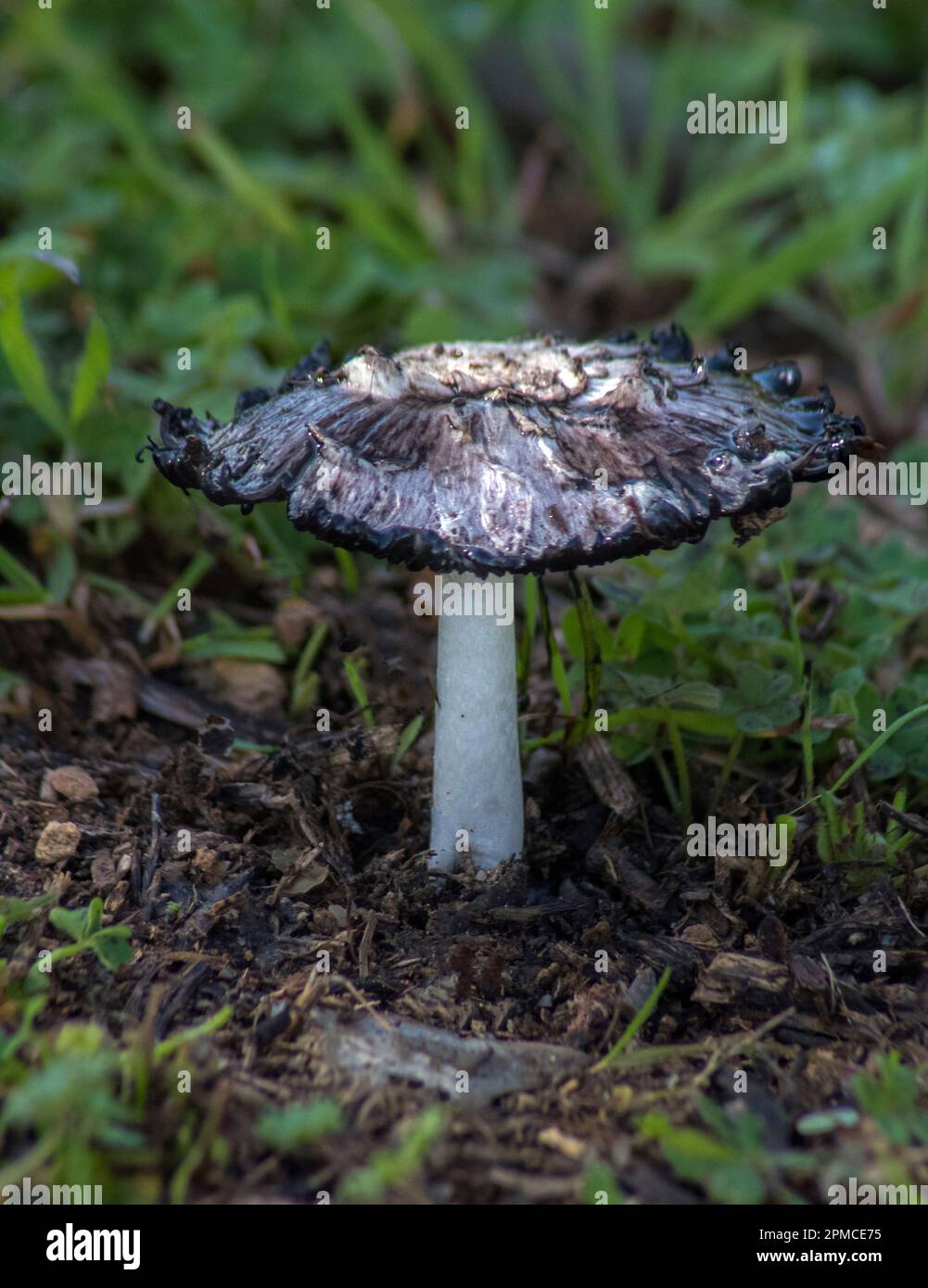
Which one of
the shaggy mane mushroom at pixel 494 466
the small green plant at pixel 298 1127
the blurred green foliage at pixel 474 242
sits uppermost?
the blurred green foliage at pixel 474 242

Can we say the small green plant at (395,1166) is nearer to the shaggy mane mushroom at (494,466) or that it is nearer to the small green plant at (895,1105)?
the small green plant at (895,1105)

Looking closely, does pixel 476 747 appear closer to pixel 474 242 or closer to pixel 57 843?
pixel 57 843

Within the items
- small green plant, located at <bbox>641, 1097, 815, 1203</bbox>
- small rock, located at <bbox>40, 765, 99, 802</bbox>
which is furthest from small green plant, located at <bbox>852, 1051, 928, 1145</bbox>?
small rock, located at <bbox>40, 765, 99, 802</bbox>

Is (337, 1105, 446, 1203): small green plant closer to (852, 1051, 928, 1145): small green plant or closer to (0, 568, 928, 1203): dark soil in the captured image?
(0, 568, 928, 1203): dark soil

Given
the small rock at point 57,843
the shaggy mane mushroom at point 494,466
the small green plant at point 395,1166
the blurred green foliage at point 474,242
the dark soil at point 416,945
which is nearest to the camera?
the small green plant at point 395,1166

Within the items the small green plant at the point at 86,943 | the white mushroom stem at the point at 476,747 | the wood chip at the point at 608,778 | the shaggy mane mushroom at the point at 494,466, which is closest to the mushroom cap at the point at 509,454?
the shaggy mane mushroom at the point at 494,466

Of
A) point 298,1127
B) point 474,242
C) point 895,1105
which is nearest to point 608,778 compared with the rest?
point 895,1105

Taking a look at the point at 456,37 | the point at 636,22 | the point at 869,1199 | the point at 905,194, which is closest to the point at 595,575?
the point at 869,1199
